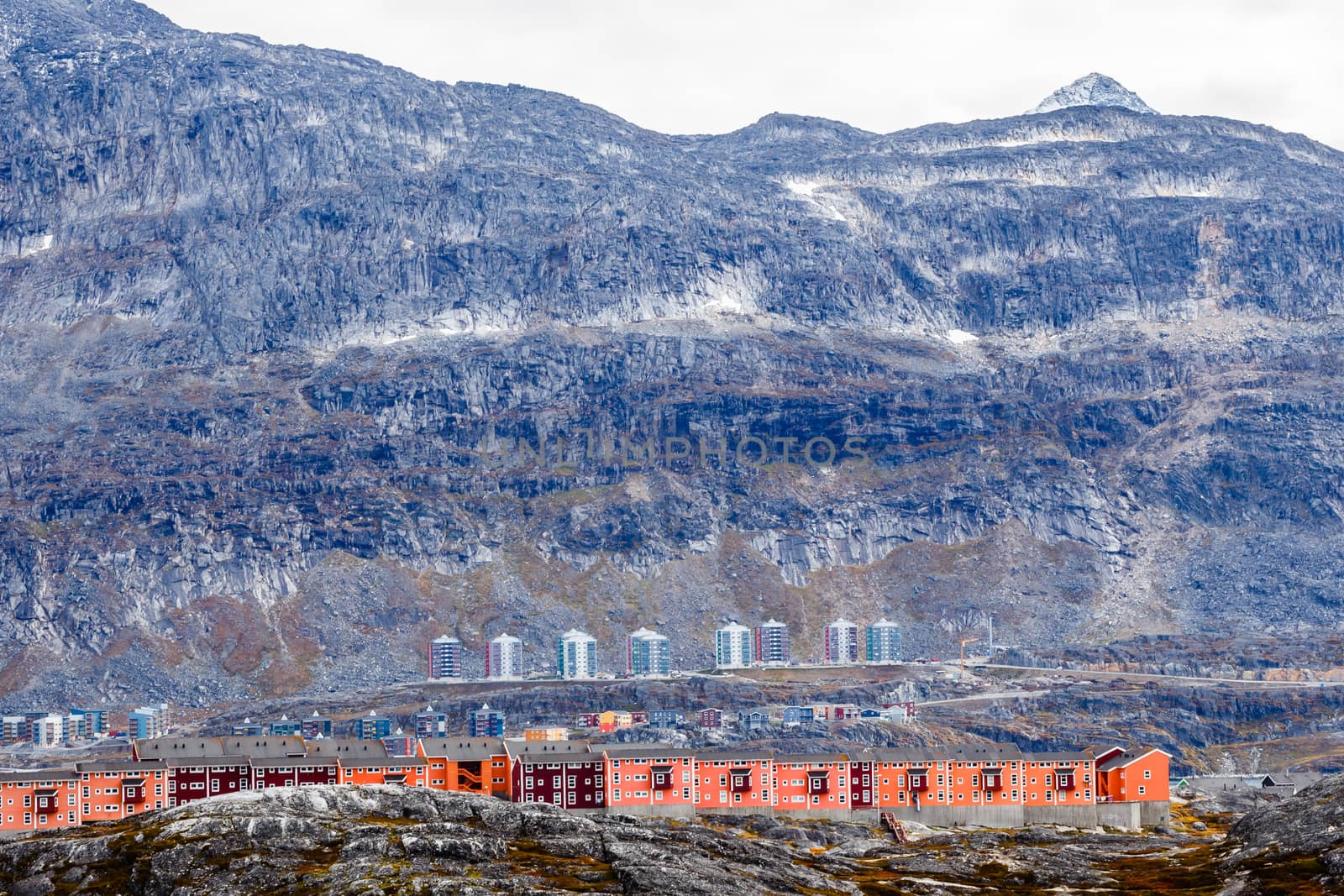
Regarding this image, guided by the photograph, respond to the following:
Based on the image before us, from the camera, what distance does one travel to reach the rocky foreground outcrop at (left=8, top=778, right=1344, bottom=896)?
541 feet

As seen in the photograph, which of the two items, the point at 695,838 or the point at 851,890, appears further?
the point at 695,838

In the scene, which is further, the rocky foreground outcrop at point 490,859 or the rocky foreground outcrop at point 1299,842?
the rocky foreground outcrop at point 1299,842

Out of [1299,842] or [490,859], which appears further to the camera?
[1299,842]

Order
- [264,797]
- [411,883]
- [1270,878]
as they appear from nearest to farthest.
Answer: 1. [411,883]
2. [1270,878]
3. [264,797]

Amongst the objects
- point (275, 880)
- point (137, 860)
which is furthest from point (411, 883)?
A: point (137, 860)

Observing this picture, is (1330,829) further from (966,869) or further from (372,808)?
(372,808)

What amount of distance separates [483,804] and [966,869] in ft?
134

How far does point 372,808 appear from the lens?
185 metres

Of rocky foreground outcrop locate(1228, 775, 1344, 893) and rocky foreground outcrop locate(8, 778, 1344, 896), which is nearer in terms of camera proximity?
rocky foreground outcrop locate(8, 778, 1344, 896)

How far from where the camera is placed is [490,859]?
17125 centimetres

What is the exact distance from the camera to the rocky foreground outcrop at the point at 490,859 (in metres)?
165

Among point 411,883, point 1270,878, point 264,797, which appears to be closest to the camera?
point 411,883

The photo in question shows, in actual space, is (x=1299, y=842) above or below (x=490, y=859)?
below

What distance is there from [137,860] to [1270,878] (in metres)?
82.7
